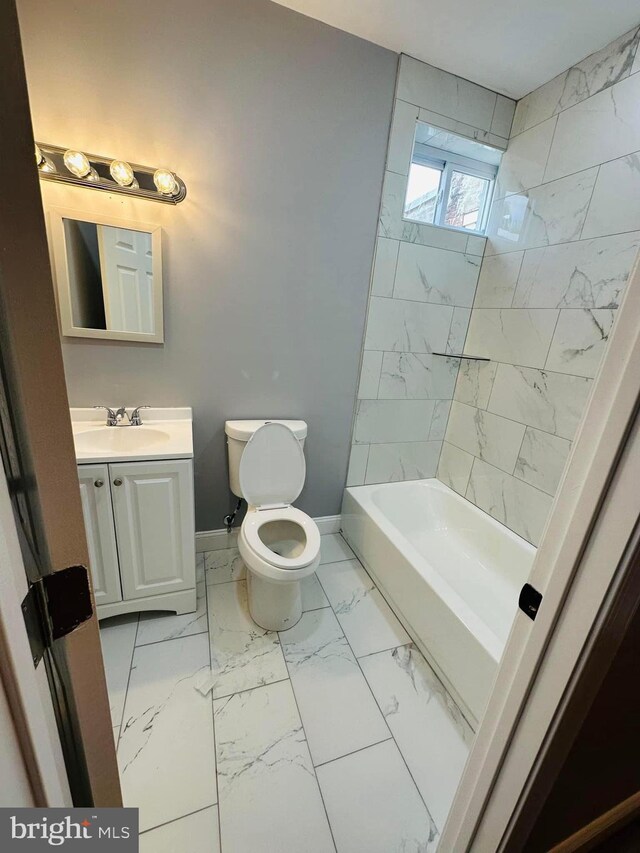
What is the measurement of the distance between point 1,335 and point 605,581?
85cm

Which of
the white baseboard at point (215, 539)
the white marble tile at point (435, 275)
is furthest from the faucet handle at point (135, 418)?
the white marble tile at point (435, 275)

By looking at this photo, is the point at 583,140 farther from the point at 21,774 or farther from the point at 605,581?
the point at 21,774

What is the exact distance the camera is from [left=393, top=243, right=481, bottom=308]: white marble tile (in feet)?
6.23

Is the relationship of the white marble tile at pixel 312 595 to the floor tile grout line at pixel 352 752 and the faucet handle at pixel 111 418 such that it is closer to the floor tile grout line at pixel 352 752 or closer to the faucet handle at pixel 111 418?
the floor tile grout line at pixel 352 752

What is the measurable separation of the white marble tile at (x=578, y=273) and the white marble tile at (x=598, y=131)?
34 centimetres

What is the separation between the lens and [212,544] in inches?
80.6

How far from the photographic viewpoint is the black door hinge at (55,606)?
433 millimetres

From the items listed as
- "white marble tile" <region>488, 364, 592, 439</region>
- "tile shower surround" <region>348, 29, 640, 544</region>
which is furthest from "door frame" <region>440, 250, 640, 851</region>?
"tile shower surround" <region>348, 29, 640, 544</region>

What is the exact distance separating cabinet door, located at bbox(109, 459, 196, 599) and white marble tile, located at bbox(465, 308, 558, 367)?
1739 millimetres

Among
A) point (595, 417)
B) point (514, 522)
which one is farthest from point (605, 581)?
point (514, 522)

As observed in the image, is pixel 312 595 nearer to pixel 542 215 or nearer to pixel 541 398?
pixel 541 398

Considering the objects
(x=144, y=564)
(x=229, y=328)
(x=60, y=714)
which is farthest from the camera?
(x=229, y=328)

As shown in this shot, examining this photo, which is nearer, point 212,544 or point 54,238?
point 54,238
